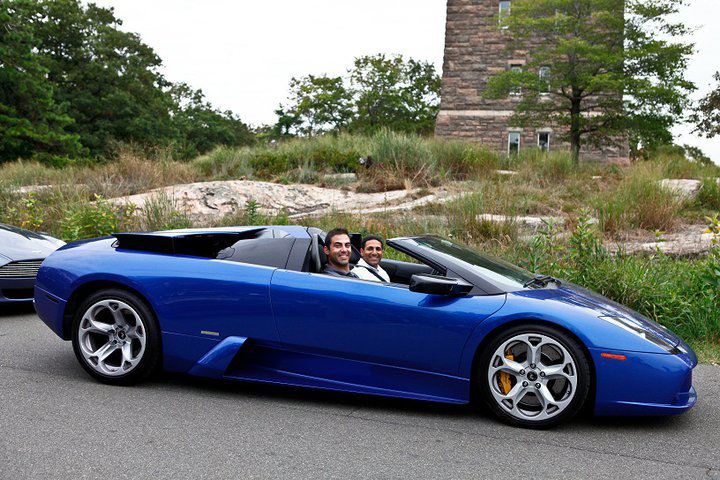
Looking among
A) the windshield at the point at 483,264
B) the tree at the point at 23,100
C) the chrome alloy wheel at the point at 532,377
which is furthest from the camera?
the tree at the point at 23,100

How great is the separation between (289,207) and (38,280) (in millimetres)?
8834

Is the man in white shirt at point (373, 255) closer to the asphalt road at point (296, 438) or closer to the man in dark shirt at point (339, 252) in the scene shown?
the man in dark shirt at point (339, 252)

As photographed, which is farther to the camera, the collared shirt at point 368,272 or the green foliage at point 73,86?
the green foliage at point 73,86

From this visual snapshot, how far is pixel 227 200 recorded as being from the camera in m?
14.1

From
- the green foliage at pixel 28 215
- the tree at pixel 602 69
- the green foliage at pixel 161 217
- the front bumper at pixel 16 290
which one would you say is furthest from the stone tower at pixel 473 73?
the front bumper at pixel 16 290

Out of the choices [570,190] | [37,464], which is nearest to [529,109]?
[570,190]

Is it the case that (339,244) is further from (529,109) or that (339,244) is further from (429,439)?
(529,109)

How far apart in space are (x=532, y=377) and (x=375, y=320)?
101cm

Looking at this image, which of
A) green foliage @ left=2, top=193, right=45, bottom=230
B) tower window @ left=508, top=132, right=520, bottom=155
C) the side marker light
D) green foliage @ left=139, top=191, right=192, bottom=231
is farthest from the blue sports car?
tower window @ left=508, top=132, right=520, bottom=155

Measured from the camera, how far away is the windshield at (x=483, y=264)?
15.0 ft

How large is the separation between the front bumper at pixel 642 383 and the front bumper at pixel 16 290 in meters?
6.32

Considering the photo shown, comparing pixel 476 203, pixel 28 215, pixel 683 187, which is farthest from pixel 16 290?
pixel 683 187

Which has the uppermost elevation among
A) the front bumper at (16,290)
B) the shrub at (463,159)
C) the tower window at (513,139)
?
the tower window at (513,139)

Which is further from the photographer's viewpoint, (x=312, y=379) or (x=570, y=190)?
(x=570, y=190)
